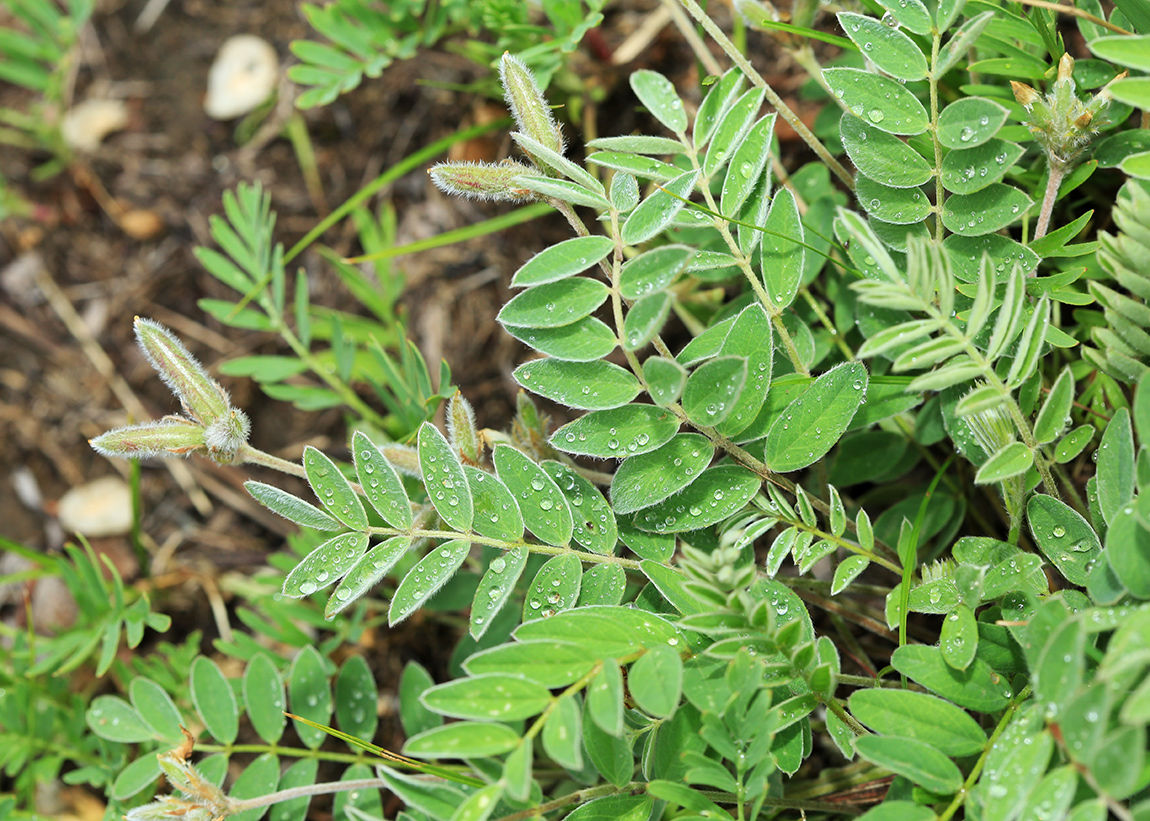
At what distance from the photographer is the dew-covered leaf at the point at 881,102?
1661mm

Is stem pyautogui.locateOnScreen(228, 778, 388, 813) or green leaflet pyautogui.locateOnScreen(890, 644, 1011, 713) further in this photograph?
stem pyautogui.locateOnScreen(228, 778, 388, 813)

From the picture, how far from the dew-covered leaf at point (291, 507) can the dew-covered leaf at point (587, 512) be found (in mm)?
415

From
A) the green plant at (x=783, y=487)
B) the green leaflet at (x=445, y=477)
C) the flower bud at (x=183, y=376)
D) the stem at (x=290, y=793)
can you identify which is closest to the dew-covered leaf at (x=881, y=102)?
the green plant at (x=783, y=487)

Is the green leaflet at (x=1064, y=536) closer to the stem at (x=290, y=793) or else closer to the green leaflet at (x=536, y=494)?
→ the green leaflet at (x=536, y=494)

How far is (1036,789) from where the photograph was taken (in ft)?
3.90

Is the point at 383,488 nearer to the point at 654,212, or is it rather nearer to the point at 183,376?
the point at 183,376

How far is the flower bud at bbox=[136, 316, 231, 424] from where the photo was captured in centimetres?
173

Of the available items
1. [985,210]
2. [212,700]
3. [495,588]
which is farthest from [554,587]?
[985,210]

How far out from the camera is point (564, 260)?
154cm

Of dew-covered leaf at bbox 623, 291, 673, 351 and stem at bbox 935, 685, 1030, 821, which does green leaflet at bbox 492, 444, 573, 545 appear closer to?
dew-covered leaf at bbox 623, 291, 673, 351

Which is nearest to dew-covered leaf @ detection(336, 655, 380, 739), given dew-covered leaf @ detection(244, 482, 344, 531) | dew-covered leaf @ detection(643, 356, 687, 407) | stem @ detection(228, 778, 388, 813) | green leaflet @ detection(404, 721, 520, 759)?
stem @ detection(228, 778, 388, 813)

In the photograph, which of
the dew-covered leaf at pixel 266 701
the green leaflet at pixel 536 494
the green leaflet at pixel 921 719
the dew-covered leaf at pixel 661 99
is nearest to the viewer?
the green leaflet at pixel 921 719

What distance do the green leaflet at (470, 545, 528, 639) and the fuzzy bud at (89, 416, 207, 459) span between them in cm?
64

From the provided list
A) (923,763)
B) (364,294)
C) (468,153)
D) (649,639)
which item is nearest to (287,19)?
(468,153)
